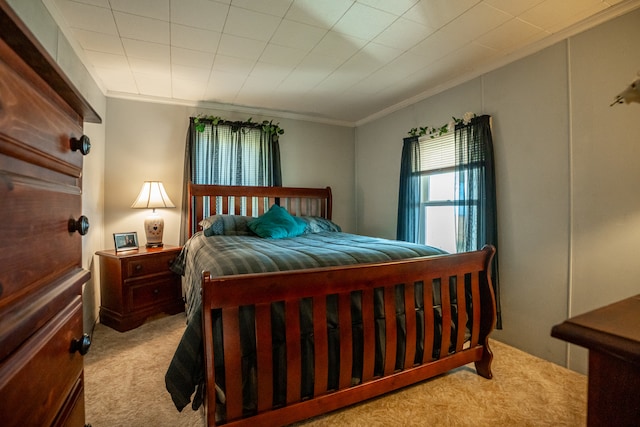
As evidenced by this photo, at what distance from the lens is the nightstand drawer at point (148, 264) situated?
2664 millimetres

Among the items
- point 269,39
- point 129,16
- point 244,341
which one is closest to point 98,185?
point 129,16

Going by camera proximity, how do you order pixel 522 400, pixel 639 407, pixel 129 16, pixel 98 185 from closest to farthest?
pixel 639 407 < pixel 522 400 < pixel 129 16 < pixel 98 185

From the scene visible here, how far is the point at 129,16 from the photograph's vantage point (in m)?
1.91

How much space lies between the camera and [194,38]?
85.7 inches

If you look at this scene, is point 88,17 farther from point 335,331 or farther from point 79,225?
point 335,331

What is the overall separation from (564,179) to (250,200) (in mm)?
3018

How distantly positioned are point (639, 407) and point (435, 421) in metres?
1.32

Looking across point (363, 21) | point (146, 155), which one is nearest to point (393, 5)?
point (363, 21)

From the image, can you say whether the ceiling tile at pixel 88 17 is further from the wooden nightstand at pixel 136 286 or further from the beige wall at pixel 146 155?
the wooden nightstand at pixel 136 286

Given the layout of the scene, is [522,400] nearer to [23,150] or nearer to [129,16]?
[23,150]

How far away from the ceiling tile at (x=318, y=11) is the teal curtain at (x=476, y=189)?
5.09ft

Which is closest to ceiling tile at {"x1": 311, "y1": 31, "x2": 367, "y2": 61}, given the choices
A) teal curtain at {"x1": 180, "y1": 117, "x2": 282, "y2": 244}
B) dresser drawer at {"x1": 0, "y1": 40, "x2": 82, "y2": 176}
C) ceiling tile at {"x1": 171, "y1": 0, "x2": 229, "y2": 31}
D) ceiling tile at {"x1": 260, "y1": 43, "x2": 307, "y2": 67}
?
ceiling tile at {"x1": 260, "y1": 43, "x2": 307, "y2": 67}

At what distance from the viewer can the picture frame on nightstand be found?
9.41ft

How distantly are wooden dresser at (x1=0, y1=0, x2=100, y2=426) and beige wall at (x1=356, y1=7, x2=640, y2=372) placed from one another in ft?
8.95
